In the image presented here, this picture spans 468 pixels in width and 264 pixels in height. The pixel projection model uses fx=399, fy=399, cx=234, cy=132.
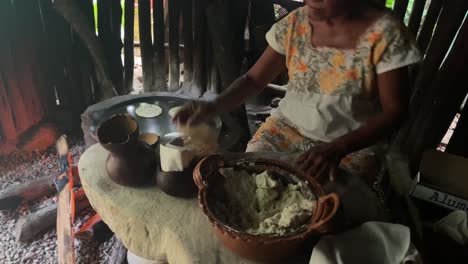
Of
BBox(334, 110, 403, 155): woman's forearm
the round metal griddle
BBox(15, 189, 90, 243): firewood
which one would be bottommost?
BBox(15, 189, 90, 243): firewood

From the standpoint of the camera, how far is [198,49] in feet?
10.4

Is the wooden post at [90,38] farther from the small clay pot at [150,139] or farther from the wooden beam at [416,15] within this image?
the wooden beam at [416,15]

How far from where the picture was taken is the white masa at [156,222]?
125cm

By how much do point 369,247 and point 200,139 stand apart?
72 cm

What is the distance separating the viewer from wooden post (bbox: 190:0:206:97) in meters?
3.01

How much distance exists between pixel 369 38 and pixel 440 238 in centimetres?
97

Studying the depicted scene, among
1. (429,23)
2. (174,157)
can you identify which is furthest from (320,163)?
(429,23)

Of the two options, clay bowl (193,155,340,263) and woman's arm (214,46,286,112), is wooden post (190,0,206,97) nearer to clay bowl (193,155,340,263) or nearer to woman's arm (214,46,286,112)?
woman's arm (214,46,286,112)

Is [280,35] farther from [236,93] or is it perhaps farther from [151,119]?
[151,119]

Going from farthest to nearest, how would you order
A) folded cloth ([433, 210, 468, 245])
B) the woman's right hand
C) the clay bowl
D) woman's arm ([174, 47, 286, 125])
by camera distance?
woman's arm ([174, 47, 286, 125]) < folded cloth ([433, 210, 468, 245]) < the woman's right hand < the clay bowl

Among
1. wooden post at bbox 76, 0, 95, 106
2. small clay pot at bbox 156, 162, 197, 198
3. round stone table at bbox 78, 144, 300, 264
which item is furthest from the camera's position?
wooden post at bbox 76, 0, 95, 106

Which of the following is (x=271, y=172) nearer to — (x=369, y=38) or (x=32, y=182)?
(x=369, y=38)

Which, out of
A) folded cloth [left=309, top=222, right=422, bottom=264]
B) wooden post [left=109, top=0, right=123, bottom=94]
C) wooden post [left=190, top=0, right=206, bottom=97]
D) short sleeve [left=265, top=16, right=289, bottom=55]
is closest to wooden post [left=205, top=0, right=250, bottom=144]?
wooden post [left=190, top=0, right=206, bottom=97]

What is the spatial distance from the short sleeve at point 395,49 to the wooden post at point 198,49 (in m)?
1.72
